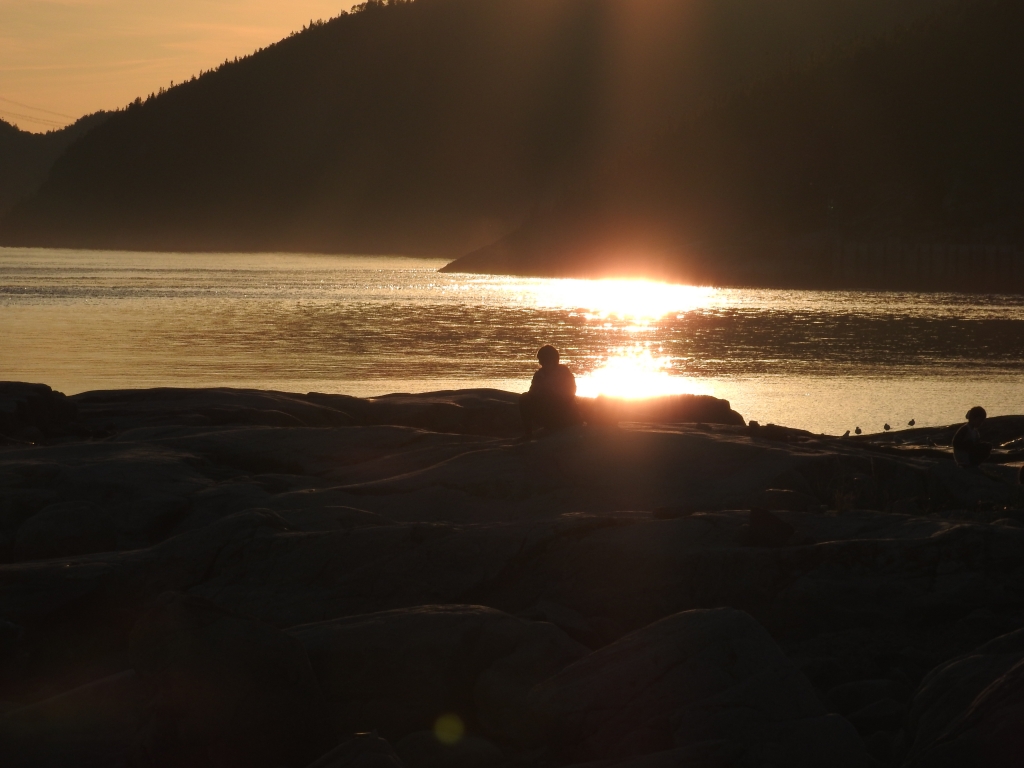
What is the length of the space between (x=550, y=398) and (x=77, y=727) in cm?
738

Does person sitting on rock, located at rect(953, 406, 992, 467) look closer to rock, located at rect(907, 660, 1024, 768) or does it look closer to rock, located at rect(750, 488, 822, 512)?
rock, located at rect(750, 488, 822, 512)

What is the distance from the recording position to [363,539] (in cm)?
991

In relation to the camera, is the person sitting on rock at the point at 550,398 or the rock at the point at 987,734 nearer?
the rock at the point at 987,734

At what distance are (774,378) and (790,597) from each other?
2956 cm

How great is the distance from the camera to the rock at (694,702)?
659 cm

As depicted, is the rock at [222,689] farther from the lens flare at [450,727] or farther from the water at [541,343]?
the water at [541,343]

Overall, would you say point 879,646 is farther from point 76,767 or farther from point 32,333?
point 32,333

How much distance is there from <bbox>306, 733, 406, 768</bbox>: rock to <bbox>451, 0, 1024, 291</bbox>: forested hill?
10818 centimetres

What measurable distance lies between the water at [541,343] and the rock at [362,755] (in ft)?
72.9

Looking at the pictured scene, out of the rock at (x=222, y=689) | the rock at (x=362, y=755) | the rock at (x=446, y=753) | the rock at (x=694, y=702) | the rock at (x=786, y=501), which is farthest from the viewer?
the rock at (x=786, y=501)

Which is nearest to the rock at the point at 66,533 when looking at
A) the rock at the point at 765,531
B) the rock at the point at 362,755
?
the rock at the point at 362,755

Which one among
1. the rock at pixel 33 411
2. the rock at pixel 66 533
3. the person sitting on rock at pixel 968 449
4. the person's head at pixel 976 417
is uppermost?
the person's head at pixel 976 417

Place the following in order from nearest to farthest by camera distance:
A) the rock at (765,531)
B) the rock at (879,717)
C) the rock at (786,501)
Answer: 1. the rock at (879,717)
2. the rock at (765,531)
3. the rock at (786,501)

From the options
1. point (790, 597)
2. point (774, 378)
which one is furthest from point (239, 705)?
point (774, 378)
